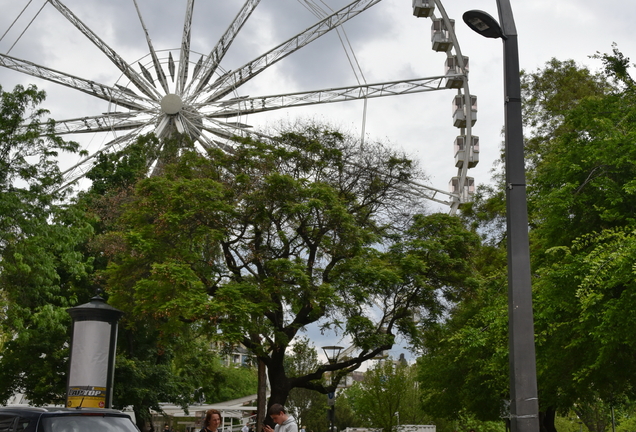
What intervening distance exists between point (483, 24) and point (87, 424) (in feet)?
19.6

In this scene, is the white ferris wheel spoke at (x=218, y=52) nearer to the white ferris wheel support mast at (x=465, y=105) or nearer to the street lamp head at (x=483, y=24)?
the white ferris wheel support mast at (x=465, y=105)

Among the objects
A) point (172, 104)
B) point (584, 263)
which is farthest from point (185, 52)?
point (584, 263)

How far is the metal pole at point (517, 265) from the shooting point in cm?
638

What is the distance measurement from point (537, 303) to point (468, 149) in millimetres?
18144

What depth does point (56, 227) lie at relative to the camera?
858 inches

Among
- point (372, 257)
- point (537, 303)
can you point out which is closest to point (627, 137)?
point (537, 303)

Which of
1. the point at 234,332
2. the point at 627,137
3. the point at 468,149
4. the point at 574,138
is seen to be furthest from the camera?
the point at 468,149

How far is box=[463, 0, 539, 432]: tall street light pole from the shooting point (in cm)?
638

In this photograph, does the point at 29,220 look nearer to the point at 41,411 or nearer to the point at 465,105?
the point at 41,411

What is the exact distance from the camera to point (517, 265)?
22.1 ft

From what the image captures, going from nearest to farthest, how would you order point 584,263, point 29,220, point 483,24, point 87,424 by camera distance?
point 483,24
point 87,424
point 584,263
point 29,220

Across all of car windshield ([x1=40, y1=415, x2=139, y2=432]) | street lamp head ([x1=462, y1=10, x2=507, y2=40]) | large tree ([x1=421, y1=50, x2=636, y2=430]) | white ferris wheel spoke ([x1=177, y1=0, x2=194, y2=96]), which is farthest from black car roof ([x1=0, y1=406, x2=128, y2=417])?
white ferris wheel spoke ([x1=177, y1=0, x2=194, y2=96])

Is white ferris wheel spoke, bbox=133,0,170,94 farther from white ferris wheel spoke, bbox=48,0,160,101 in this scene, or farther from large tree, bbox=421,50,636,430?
large tree, bbox=421,50,636,430

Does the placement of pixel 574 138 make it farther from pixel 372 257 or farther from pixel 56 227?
pixel 56 227
